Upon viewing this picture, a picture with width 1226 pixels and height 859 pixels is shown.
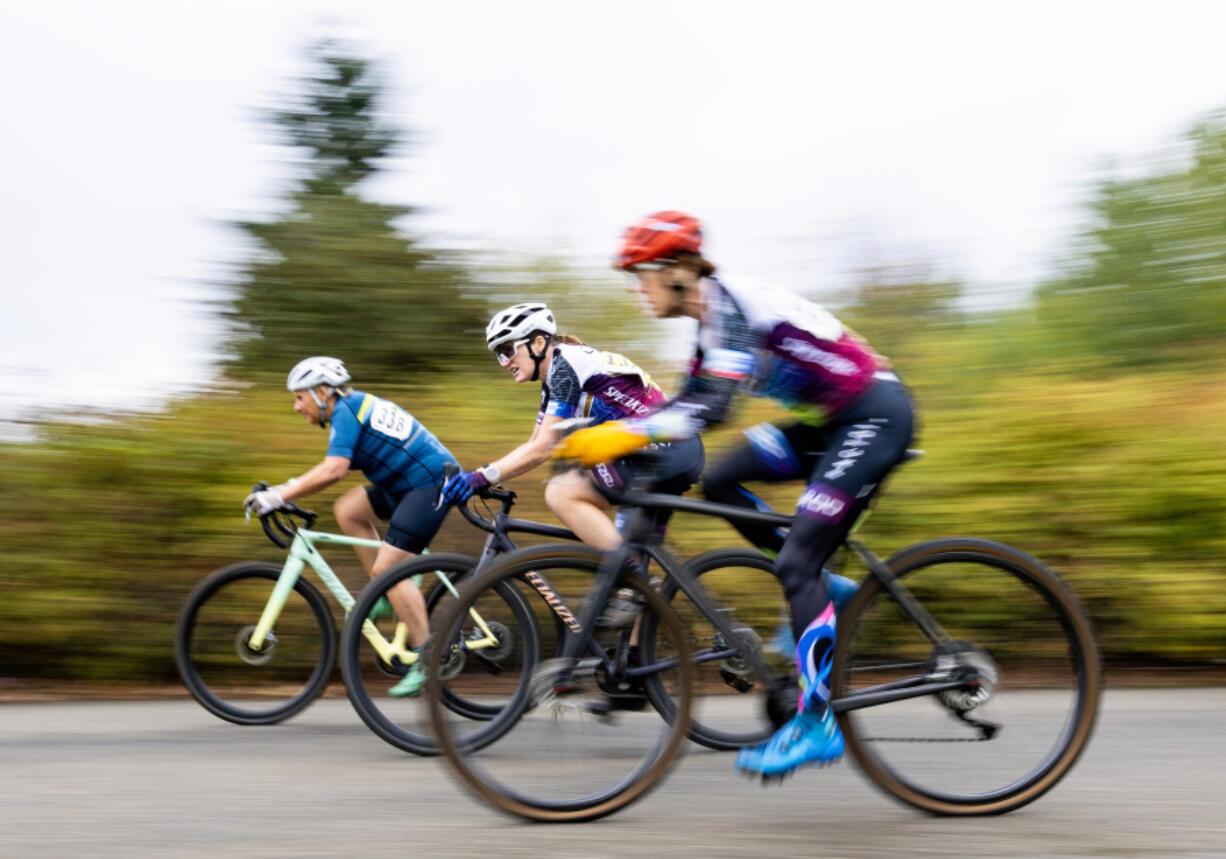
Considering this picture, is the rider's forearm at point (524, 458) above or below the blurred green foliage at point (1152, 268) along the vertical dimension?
above

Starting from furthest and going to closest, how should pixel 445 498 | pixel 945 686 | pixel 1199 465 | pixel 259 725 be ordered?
1. pixel 1199 465
2. pixel 259 725
3. pixel 445 498
4. pixel 945 686

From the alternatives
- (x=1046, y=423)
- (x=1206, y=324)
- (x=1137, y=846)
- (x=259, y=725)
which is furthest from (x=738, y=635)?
(x=1206, y=324)

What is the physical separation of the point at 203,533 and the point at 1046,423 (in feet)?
16.2

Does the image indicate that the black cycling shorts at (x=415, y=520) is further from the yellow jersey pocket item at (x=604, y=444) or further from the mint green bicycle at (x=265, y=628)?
the yellow jersey pocket item at (x=604, y=444)

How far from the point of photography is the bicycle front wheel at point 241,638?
19.2 ft

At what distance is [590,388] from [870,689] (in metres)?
1.99

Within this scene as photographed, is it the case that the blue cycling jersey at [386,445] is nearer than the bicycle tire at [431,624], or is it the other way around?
the bicycle tire at [431,624]

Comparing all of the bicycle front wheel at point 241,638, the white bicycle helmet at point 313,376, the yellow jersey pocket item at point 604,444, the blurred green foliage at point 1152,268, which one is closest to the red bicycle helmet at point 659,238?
the yellow jersey pocket item at point 604,444

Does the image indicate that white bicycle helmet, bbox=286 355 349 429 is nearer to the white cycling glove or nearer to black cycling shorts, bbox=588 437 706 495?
the white cycling glove

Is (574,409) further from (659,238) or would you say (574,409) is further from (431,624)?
(659,238)

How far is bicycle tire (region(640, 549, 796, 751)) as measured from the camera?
403 cm

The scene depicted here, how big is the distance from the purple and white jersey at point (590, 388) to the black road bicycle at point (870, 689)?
1328 mm

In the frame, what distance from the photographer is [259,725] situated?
5887 mm

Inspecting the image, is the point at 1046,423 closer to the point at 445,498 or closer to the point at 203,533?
the point at 445,498
